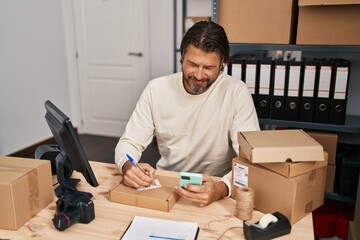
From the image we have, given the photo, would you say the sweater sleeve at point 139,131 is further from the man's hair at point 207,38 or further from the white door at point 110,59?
the white door at point 110,59

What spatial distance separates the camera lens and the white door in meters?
2.90

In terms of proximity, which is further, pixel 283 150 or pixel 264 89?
pixel 264 89

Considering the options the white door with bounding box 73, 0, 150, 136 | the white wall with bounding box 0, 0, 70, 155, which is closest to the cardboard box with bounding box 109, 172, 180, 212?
the white wall with bounding box 0, 0, 70, 155

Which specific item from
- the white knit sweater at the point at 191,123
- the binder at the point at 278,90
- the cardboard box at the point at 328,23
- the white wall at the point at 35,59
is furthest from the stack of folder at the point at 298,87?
the white wall at the point at 35,59

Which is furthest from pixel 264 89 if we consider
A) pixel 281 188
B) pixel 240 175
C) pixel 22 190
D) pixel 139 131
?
pixel 22 190

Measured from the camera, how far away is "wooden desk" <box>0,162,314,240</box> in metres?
1.02

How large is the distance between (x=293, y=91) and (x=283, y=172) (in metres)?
1.14

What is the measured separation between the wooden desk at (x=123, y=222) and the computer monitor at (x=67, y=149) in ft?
0.37

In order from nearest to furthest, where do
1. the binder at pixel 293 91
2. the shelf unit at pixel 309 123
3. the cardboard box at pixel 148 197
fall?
the cardboard box at pixel 148 197, the shelf unit at pixel 309 123, the binder at pixel 293 91

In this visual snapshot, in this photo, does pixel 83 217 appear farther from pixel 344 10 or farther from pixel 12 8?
pixel 12 8

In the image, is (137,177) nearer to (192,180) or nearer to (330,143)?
(192,180)

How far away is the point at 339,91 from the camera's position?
6.54ft

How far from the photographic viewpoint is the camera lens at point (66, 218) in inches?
40.5

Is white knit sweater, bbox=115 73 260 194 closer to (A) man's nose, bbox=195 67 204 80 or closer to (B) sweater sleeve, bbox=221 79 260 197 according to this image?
(B) sweater sleeve, bbox=221 79 260 197
